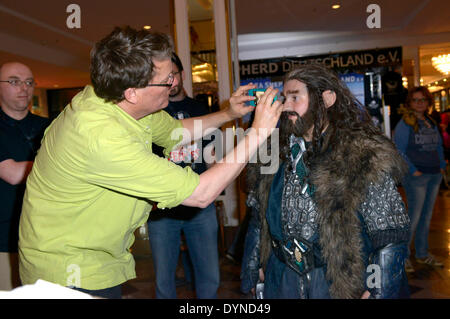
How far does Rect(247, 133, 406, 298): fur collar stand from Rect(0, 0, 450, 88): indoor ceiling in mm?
3736

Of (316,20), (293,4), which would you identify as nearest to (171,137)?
(293,4)

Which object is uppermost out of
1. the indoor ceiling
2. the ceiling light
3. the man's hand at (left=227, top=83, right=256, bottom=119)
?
the indoor ceiling

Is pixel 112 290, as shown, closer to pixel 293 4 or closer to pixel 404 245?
pixel 404 245

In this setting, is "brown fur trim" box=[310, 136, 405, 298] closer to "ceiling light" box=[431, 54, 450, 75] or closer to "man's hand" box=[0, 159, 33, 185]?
"man's hand" box=[0, 159, 33, 185]

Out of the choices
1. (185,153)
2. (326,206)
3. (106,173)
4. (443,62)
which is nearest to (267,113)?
(326,206)

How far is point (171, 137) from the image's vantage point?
2.04 m

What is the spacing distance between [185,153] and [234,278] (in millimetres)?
1804

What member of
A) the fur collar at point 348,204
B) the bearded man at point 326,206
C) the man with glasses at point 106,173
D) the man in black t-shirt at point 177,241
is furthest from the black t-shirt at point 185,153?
the fur collar at point 348,204

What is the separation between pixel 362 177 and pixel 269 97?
48 cm

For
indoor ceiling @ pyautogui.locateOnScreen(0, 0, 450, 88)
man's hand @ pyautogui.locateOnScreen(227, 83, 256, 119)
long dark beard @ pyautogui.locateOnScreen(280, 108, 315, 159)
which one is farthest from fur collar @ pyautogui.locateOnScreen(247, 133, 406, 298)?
indoor ceiling @ pyautogui.locateOnScreen(0, 0, 450, 88)

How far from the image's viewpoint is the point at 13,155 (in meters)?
2.15

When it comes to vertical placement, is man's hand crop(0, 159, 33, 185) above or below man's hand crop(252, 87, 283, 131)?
below

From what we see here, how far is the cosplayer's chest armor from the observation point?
5.14 feet
